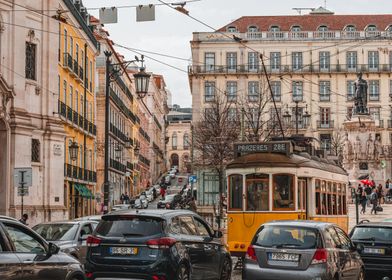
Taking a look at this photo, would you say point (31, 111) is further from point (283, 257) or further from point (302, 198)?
point (283, 257)

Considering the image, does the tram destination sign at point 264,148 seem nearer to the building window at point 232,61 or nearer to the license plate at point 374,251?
the license plate at point 374,251

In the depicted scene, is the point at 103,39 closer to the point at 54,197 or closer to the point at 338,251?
Result: the point at 54,197

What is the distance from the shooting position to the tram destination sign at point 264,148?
20.7 m

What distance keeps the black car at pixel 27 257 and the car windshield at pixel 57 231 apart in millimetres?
6491

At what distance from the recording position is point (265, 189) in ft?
65.8

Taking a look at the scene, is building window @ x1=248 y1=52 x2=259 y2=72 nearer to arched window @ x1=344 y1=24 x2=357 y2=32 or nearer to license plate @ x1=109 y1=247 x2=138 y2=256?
arched window @ x1=344 y1=24 x2=357 y2=32

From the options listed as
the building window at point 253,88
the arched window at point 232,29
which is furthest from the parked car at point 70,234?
the arched window at point 232,29

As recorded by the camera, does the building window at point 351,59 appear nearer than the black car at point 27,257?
No

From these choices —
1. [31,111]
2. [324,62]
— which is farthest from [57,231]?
[324,62]

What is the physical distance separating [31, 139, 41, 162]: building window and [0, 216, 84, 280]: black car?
2229cm

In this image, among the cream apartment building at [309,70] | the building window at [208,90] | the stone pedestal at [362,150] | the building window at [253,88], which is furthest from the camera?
the cream apartment building at [309,70]

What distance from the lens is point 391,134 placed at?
8900 cm

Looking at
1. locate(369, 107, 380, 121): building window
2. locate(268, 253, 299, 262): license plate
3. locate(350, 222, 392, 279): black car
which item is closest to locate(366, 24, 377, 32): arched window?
locate(369, 107, 380, 121): building window

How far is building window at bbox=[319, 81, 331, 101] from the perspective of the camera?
289 feet
